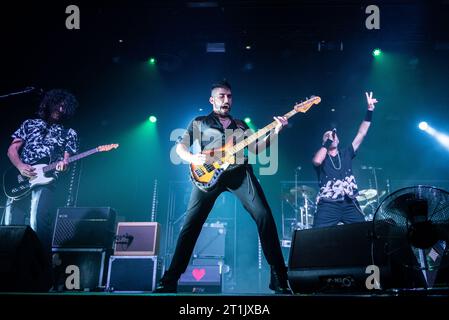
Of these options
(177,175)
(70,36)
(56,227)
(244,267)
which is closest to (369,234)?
(56,227)

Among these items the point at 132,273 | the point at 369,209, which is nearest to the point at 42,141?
the point at 132,273

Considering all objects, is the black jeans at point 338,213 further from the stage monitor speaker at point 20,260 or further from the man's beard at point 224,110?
the stage monitor speaker at point 20,260

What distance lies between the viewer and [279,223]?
9914 mm

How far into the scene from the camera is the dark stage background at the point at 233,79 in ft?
23.9

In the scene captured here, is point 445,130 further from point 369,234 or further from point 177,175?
point 369,234

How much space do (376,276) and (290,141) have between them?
8.41 metres

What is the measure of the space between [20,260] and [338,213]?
3.98 meters

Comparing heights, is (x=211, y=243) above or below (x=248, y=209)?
below

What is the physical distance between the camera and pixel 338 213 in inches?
199

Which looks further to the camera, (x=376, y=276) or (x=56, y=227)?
(x=56, y=227)

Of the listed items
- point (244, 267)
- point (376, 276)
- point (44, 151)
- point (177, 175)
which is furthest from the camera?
point (177, 175)

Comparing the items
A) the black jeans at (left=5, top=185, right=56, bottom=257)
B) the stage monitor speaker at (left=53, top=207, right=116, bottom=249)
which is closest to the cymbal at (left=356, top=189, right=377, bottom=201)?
the stage monitor speaker at (left=53, top=207, right=116, bottom=249)

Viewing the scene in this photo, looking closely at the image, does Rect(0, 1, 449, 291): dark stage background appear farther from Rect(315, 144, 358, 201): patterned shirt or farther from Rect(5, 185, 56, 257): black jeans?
Rect(315, 144, 358, 201): patterned shirt

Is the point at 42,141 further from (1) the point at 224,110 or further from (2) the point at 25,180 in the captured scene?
(1) the point at 224,110
